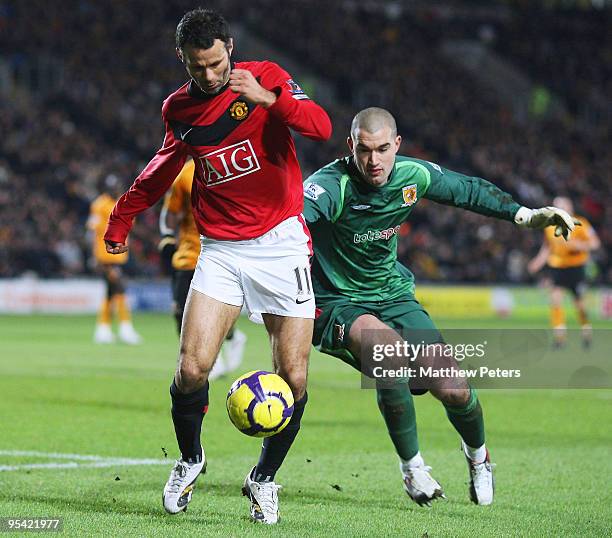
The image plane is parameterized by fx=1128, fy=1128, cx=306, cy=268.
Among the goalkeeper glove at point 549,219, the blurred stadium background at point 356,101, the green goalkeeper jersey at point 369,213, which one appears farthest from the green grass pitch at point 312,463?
the blurred stadium background at point 356,101

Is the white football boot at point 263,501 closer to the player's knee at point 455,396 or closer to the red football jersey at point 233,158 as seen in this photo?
the player's knee at point 455,396

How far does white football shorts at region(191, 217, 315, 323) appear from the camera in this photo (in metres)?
5.83

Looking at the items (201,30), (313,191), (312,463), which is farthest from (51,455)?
(201,30)

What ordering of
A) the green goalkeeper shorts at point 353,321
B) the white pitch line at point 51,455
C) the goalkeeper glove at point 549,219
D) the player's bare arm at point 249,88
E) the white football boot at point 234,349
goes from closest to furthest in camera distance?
the player's bare arm at point 249,88 < the goalkeeper glove at point 549,219 < the green goalkeeper shorts at point 353,321 < the white pitch line at point 51,455 < the white football boot at point 234,349

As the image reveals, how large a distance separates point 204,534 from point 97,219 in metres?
12.5

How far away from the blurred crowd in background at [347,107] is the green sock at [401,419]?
20.6 metres

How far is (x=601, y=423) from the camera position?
10.1 metres

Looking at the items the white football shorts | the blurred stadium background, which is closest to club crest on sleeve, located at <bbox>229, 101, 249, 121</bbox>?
the white football shorts

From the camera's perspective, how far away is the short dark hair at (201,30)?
5.32 metres

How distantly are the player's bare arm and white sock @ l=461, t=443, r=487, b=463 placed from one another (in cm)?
245

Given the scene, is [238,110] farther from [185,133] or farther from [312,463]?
[312,463]

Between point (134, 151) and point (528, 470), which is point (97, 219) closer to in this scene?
point (528, 470)

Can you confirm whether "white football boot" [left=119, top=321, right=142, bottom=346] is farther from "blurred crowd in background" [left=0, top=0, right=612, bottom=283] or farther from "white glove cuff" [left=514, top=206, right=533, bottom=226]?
"white glove cuff" [left=514, top=206, right=533, bottom=226]

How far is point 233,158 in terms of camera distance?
18.7 ft
